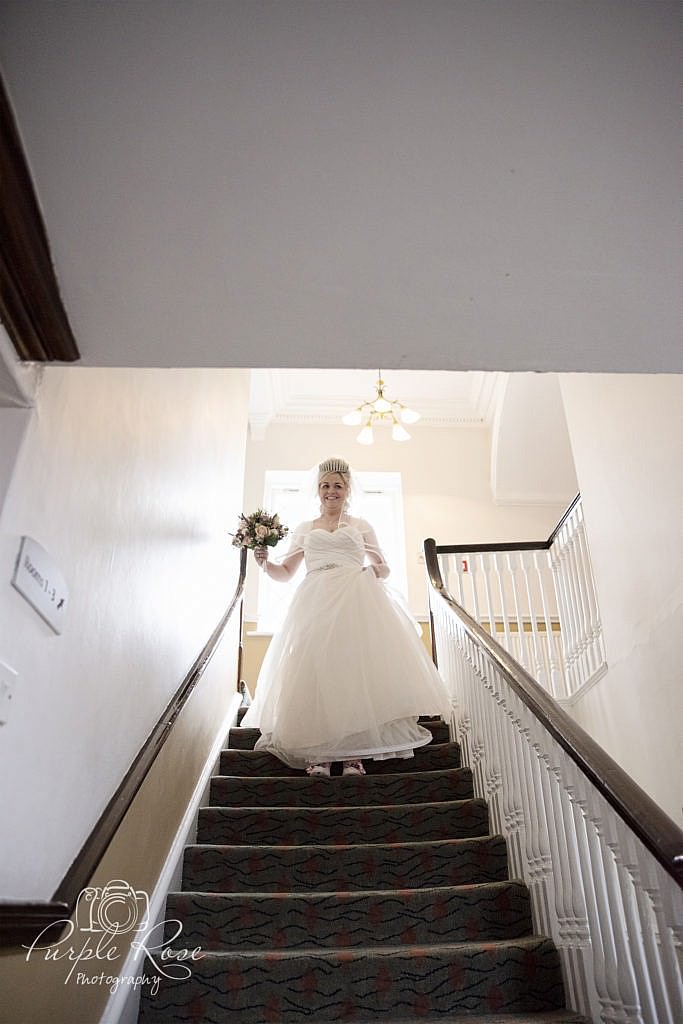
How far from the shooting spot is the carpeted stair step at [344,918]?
270 centimetres

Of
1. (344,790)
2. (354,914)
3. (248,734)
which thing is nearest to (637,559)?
(344,790)

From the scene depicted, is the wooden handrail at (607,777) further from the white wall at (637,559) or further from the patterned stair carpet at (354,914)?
the white wall at (637,559)

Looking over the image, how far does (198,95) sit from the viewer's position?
1445mm

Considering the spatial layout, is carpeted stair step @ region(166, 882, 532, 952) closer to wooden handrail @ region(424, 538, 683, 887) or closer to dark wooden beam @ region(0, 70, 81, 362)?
wooden handrail @ region(424, 538, 683, 887)

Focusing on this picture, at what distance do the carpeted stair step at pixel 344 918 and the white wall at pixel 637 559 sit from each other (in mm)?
1022

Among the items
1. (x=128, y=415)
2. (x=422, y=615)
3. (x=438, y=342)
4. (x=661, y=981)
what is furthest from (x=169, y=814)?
(x=422, y=615)

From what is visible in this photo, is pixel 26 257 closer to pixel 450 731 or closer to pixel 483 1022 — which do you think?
pixel 483 1022

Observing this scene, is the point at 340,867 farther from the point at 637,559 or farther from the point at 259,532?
the point at 637,559

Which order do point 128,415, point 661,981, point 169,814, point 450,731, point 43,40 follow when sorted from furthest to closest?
point 450,731 < point 169,814 < point 128,415 < point 661,981 < point 43,40

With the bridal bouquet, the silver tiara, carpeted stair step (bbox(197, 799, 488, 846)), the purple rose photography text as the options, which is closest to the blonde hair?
the silver tiara

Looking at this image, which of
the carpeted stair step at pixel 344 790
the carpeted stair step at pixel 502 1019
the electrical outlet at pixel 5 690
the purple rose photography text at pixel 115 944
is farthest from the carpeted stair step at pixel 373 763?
the electrical outlet at pixel 5 690

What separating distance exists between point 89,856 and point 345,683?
6.87ft

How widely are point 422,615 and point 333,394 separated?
8.10 ft

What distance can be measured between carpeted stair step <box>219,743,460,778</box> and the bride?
0.31 ft
